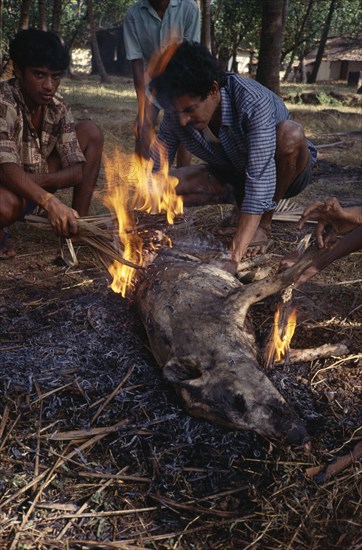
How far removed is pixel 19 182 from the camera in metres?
3.54

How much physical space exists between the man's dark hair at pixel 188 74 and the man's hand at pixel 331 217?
3.56 ft

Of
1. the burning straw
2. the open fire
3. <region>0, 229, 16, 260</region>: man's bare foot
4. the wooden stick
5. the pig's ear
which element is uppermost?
the burning straw

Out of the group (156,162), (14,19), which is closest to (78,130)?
(156,162)

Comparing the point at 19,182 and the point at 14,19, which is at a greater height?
the point at 14,19

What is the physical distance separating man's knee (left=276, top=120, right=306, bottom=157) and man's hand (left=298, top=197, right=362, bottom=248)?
1239mm

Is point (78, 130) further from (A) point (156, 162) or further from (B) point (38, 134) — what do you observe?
(A) point (156, 162)

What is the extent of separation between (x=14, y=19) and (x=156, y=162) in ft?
66.1

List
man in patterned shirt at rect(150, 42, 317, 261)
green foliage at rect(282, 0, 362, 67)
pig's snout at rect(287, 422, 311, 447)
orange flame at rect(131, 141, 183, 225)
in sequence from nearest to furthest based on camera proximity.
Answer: pig's snout at rect(287, 422, 311, 447) → man in patterned shirt at rect(150, 42, 317, 261) → orange flame at rect(131, 141, 183, 225) → green foliage at rect(282, 0, 362, 67)

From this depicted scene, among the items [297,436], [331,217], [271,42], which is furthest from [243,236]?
[271,42]

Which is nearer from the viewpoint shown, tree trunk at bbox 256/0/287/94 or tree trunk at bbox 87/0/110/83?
tree trunk at bbox 256/0/287/94

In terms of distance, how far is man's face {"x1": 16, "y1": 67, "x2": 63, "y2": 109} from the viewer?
3.48m

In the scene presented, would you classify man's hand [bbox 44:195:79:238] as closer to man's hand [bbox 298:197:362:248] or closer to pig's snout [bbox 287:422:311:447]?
man's hand [bbox 298:197:362:248]

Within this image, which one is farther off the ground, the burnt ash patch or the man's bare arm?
the man's bare arm

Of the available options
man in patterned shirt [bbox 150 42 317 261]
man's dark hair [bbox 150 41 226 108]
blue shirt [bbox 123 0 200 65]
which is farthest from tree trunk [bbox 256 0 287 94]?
man's dark hair [bbox 150 41 226 108]
